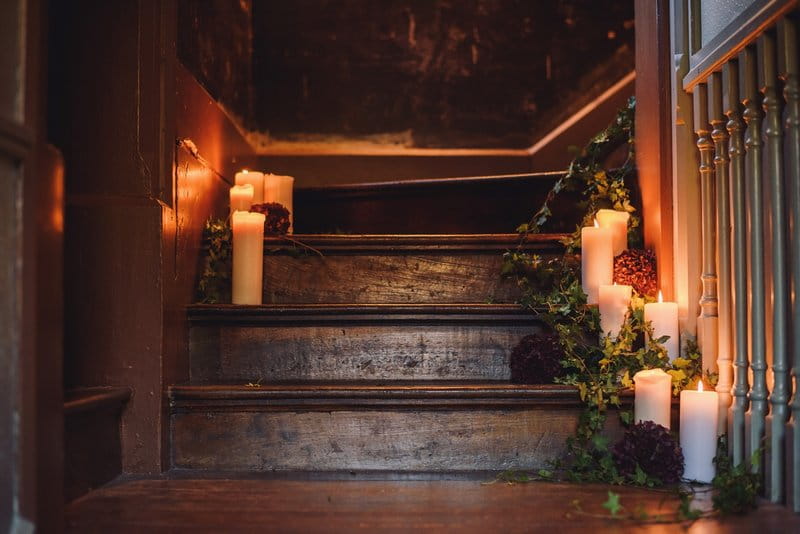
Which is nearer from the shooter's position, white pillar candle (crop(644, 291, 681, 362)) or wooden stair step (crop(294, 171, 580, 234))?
white pillar candle (crop(644, 291, 681, 362))

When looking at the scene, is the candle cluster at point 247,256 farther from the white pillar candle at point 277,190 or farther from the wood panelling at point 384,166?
the wood panelling at point 384,166

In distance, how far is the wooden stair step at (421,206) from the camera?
3.01 meters

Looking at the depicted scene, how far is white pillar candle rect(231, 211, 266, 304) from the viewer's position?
7.22 feet

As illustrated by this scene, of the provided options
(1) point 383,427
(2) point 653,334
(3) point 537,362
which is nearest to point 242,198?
(1) point 383,427

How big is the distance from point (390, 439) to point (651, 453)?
23.3 inches

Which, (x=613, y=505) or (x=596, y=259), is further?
(x=596, y=259)

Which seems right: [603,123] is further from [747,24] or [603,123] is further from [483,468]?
[483,468]

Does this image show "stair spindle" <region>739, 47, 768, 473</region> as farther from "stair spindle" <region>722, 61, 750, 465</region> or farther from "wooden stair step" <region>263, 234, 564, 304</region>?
"wooden stair step" <region>263, 234, 564, 304</region>

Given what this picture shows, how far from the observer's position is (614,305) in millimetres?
1996

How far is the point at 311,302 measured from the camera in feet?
7.66

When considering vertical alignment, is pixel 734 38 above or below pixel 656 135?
above

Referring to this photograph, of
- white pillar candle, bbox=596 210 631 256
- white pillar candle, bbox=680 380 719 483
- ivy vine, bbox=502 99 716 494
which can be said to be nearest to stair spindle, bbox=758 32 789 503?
white pillar candle, bbox=680 380 719 483

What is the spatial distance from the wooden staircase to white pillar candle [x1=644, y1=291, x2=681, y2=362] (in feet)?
0.95

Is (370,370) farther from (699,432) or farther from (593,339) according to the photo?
(699,432)
